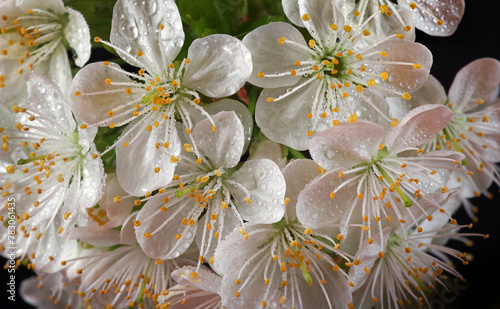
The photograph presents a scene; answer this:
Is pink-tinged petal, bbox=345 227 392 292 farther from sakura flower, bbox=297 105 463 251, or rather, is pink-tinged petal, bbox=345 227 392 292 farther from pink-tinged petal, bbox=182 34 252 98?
pink-tinged petal, bbox=182 34 252 98

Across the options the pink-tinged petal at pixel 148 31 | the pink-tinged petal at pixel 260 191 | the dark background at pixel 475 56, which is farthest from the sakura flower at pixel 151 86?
the dark background at pixel 475 56

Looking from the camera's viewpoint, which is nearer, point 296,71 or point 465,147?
point 296,71

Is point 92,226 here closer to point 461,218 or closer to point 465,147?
point 465,147

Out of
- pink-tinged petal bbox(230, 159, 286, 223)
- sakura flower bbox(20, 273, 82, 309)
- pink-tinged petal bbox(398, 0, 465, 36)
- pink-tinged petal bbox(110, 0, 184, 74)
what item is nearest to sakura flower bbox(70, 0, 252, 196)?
pink-tinged petal bbox(110, 0, 184, 74)

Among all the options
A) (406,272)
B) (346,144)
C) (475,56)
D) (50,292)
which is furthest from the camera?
(475,56)

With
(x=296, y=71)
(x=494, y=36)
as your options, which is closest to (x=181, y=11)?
(x=296, y=71)

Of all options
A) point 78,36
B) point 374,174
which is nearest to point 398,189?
point 374,174

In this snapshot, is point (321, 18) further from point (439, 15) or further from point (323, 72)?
point (439, 15)
